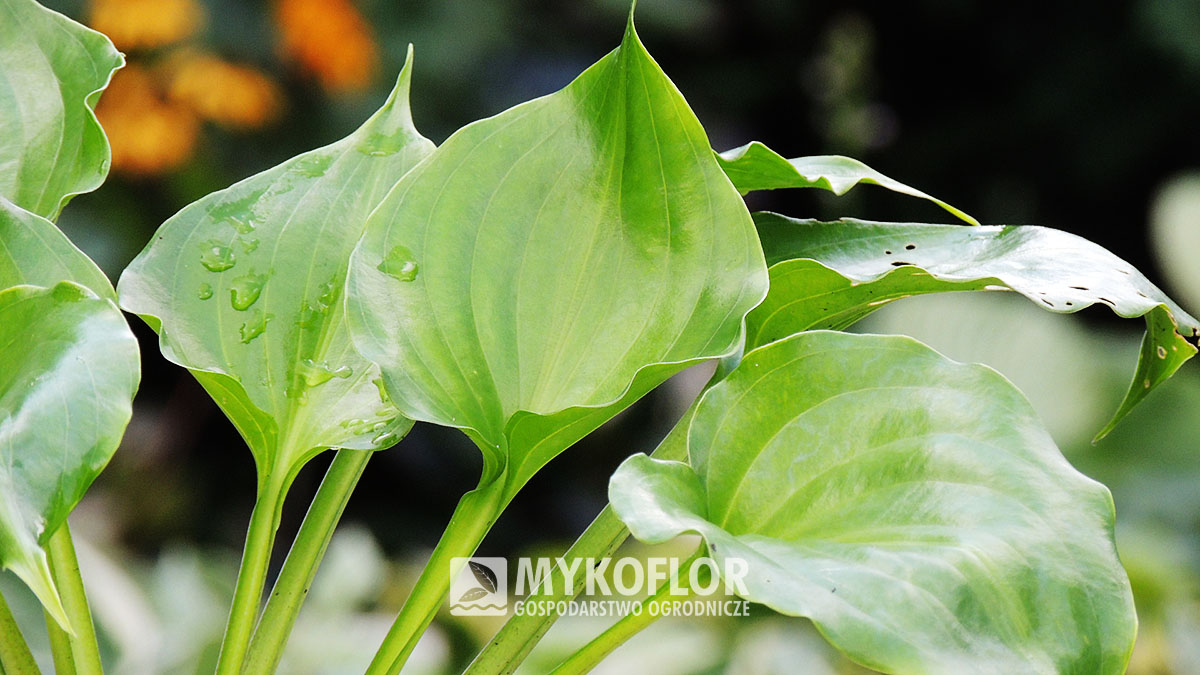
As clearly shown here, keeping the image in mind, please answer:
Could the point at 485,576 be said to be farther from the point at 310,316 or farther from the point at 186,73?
the point at 186,73

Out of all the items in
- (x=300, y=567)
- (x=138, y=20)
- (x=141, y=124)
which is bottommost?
(x=141, y=124)

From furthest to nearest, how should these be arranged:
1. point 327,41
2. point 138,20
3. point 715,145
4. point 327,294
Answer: point 715,145
point 327,41
point 138,20
point 327,294

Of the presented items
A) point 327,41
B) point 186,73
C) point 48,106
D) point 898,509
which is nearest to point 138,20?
point 186,73

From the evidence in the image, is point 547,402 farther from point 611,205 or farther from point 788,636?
point 788,636

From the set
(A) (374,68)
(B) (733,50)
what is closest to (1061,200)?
(B) (733,50)

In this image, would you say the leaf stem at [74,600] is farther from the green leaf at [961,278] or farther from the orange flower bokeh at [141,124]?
the orange flower bokeh at [141,124]

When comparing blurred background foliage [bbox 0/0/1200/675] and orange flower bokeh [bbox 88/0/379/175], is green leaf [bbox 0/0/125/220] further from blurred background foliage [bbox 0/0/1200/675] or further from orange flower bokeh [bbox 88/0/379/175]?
orange flower bokeh [bbox 88/0/379/175]
